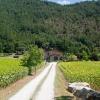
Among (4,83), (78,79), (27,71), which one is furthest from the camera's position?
(27,71)

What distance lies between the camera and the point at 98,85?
4559cm

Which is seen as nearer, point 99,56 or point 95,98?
point 95,98

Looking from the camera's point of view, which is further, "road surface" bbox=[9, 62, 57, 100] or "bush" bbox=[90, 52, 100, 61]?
"bush" bbox=[90, 52, 100, 61]

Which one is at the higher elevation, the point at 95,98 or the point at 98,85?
the point at 95,98

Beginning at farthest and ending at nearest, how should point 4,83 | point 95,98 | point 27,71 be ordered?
point 27,71
point 4,83
point 95,98

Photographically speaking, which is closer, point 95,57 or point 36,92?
point 36,92

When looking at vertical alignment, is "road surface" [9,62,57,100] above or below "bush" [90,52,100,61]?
above

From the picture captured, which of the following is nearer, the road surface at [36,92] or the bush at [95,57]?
the road surface at [36,92]

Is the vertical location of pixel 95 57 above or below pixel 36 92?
below

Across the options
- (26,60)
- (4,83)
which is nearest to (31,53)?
(26,60)

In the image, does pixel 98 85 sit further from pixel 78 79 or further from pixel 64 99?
pixel 64 99

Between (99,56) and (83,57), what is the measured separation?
10.9 meters

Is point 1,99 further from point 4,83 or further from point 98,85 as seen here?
point 98,85

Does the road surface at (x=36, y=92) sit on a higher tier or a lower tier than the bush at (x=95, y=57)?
higher
